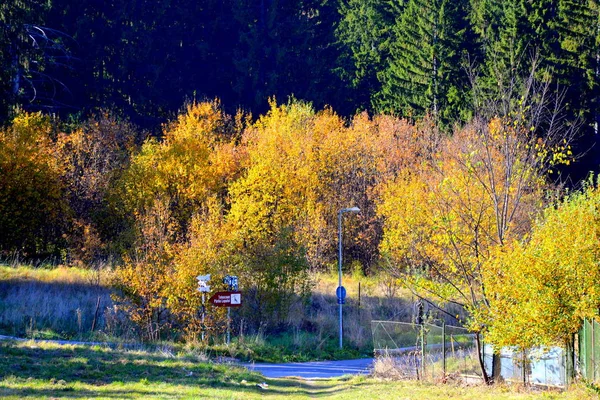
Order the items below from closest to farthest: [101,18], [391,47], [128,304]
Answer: [128,304]
[101,18]
[391,47]

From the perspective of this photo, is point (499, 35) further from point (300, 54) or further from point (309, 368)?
point (309, 368)

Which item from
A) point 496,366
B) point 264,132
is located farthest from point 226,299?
point 264,132

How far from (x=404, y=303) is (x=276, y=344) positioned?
35.7 feet

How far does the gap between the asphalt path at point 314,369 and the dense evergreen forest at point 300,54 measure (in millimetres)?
24014

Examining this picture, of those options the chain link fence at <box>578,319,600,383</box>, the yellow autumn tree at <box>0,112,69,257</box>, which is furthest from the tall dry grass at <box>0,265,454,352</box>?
the chain link fence at <box>578,319,600,383</box>

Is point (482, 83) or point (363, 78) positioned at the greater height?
point (363, 78)

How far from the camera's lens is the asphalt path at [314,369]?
28166 mm

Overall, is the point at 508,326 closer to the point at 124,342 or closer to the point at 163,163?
the point at 124,342

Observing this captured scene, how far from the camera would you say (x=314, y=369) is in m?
31.0

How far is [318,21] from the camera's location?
77188 mm

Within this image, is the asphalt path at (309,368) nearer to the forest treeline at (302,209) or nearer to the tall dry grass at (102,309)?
the tall dry grass at (102,309)

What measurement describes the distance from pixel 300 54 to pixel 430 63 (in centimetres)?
1422

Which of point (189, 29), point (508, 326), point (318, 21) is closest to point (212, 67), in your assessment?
point (189, 29)

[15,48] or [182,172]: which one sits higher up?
[15,48]
